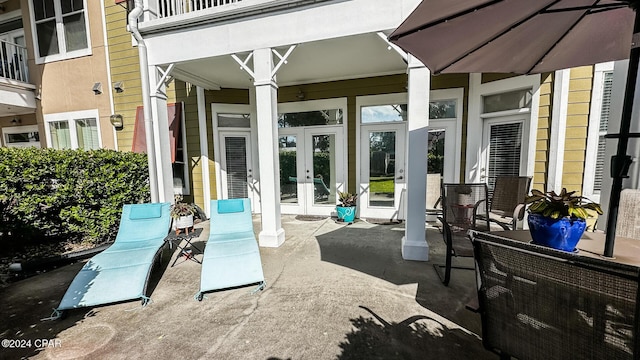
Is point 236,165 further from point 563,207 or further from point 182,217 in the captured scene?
point 563,207

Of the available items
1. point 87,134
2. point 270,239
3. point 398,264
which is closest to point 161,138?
point 270,239

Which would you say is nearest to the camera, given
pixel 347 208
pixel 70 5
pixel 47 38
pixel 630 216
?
pixel 630 216

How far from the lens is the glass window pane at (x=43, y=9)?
5.70 meters

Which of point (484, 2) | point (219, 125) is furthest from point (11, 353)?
point (219, 125)

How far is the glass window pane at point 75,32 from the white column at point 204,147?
9.65ft

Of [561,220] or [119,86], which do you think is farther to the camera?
[119,86]

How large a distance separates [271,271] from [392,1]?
3574mm

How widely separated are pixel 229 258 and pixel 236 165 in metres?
3.41

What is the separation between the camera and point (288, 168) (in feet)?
19.0

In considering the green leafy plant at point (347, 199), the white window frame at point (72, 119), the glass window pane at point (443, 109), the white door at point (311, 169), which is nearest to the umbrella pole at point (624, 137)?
the glass window pane at point (443, 109)

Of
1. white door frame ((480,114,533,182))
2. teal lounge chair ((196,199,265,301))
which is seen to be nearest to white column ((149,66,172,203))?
teal lounge chair ((196,199,265,301))

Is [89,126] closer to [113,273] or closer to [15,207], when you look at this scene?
[15,207]

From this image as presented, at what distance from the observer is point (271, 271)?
3.11 metres

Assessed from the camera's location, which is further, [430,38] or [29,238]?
[29,238]
